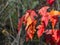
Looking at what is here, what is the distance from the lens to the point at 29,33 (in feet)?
4.05

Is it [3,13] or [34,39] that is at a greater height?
[3,13]

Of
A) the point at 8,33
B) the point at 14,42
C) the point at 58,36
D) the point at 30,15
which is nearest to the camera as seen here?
the point at 58,36

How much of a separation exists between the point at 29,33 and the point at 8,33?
644 mm

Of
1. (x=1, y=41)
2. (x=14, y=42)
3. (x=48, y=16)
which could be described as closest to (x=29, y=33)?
(x=48, y=16)

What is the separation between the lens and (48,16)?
1043 mm

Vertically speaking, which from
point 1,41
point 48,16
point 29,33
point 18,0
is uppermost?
point 18,0

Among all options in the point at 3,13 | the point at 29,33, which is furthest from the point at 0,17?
the point at 29,33

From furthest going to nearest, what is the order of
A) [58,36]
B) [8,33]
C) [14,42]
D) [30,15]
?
[8,33]
[14,42]
[30,15]
[58,36]

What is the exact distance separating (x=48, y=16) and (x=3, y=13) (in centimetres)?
94

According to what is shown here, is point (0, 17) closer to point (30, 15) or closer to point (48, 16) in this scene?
point (30, 15)

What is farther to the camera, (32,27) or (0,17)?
(0,17)

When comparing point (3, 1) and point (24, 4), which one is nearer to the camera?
point (24, 4)

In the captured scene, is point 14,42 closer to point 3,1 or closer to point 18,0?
point 18,0

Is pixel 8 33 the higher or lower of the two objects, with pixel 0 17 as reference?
lower
